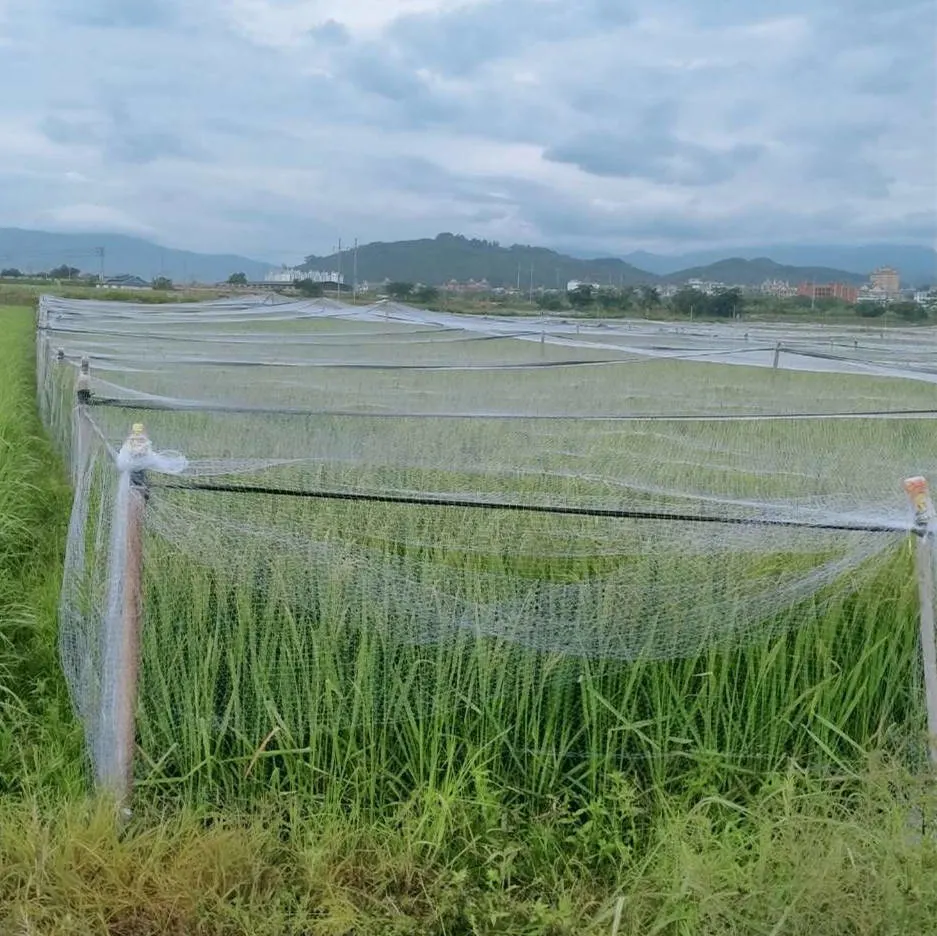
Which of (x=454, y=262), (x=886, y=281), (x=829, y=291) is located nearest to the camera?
(x=829, y=291)

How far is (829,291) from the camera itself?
79.8ft

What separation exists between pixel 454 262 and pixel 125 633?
57.9 m

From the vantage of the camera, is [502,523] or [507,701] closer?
[507,701]

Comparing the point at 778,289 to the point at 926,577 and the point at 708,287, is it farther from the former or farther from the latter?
the point at 926,577

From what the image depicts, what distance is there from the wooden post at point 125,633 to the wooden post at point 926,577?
176 cm

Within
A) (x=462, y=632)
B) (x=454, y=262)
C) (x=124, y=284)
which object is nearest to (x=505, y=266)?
(x=454, y=262)

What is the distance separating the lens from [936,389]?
344 inches

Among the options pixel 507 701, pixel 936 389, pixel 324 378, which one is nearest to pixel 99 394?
pixel 324 378

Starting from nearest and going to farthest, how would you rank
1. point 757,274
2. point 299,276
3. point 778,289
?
point 778,289 < point 757,274 < point 299,276

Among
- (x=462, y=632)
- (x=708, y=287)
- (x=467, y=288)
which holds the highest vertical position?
(x=708, y=287)

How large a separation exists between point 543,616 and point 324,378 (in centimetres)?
518

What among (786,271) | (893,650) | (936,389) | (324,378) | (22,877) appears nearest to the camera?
(22,877)

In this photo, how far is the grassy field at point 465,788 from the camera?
1970mm

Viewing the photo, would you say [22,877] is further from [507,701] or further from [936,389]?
[936,389]
